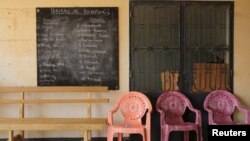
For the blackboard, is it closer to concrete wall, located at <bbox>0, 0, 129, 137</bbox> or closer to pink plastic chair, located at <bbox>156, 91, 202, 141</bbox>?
concrete wall, located at <bbox>0, 0, 129, 137</bbox>

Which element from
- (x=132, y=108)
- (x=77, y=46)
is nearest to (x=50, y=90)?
(x=77, y=46)

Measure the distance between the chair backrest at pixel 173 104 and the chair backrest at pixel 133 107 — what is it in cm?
29

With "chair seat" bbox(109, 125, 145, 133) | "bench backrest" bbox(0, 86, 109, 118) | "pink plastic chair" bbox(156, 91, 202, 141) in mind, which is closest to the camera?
"chair seat" bbox(109, 125, 145, 133)

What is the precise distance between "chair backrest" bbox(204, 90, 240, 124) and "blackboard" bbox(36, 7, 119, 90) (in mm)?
1392

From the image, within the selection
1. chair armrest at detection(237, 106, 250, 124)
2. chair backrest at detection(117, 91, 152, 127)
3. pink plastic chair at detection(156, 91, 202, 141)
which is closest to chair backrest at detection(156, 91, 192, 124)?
pink plastic chair at detection(156, 91, 202, 141)

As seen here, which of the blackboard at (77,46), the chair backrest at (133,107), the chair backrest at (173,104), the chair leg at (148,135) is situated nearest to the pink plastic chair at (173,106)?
the chair backrest at (173,104)

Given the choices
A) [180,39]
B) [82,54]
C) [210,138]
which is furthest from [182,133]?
[210,138]

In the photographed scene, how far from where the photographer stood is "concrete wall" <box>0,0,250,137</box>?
16.1ft

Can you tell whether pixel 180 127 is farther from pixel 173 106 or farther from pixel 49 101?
pixel 49 101

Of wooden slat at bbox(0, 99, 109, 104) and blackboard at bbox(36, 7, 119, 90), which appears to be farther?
blackboard at bbox(36, 7, 119, 90)

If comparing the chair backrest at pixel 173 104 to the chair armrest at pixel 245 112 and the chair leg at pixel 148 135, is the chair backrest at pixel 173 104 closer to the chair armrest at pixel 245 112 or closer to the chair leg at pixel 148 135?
the chair leg at pixel 148 135

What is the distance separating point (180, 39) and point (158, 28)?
0.36 meters

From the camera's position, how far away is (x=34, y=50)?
4.93m

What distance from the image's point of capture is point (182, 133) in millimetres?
5047
